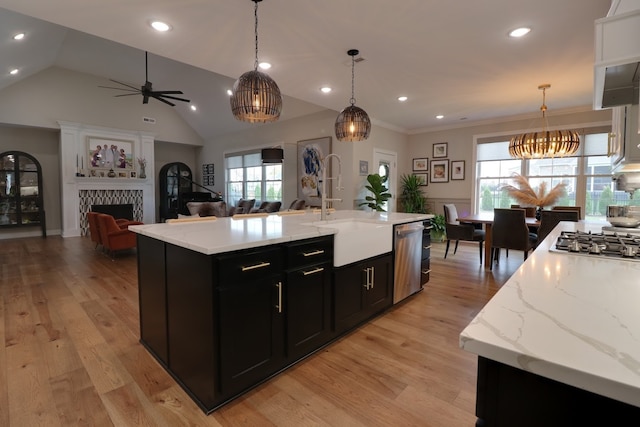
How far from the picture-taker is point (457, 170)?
22.9 feet

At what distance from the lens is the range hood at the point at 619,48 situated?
3.92ft

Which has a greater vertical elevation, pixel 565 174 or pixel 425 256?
pixel 565 174

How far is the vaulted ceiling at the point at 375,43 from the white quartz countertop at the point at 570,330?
2.44 metres

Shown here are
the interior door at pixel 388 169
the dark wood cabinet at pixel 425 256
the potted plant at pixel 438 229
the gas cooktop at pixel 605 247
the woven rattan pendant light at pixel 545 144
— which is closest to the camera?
the gas cooktop at pixel 605 247

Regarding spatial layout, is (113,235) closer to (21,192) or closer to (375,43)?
(21,192)

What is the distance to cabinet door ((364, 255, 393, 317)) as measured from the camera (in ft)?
8.83

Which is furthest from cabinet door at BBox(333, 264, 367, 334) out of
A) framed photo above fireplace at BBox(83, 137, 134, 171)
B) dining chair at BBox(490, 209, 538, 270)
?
framed photo above fireplace at BBox(83, 137, 134, 171)

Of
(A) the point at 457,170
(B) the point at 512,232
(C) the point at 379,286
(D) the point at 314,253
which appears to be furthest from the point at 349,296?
(A) the point at 457,170

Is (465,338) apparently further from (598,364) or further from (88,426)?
(88,426)

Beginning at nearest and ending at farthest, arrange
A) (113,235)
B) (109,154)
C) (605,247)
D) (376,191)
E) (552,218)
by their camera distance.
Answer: (605,247)
(552,218)
(113,235)
(376,191)
(109,154)

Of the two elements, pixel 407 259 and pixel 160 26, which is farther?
pixel 407 259

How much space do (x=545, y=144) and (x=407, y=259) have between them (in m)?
3.12

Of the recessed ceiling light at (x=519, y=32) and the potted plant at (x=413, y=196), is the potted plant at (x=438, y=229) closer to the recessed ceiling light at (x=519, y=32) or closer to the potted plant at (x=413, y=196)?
the potted plant at (x=413, y=196)

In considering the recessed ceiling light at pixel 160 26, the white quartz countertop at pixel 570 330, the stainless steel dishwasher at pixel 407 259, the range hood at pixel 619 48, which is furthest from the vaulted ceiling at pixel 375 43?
the white quartz countertop at pixel 570 330
